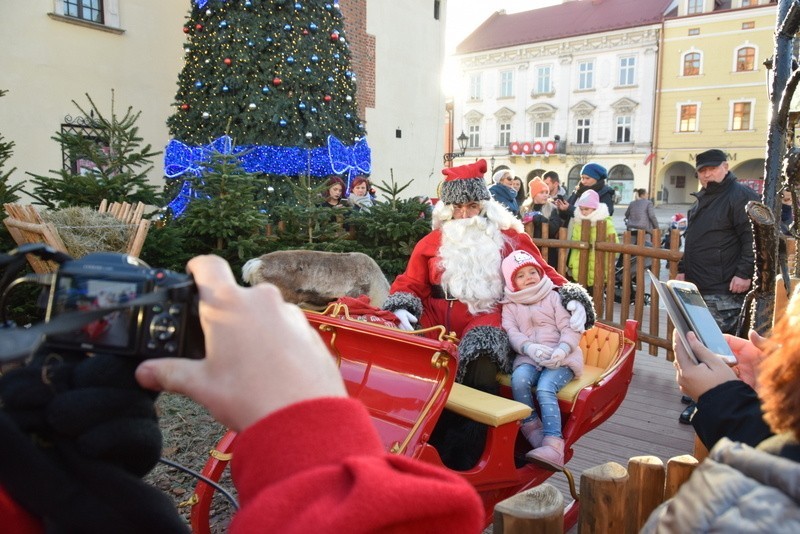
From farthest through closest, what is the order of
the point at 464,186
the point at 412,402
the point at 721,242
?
the point at 721,242 < the point at 464,186 < the point at 412,402

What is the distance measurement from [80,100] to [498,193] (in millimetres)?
7587

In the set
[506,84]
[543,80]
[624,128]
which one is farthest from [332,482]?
[506,84]

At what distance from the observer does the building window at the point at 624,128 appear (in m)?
38.2

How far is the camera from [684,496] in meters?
0.88

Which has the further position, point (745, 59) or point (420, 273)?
point (745, 59)

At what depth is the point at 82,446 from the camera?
2.30ft

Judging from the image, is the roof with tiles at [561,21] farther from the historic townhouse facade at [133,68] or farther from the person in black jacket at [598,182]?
the person in black jacket at [598,182]

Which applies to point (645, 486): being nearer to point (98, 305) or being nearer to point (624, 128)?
point (98, 305)

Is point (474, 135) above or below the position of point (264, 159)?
above

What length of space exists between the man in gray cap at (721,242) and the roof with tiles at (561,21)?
3729 centimetres

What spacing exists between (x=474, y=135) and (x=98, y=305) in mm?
45434

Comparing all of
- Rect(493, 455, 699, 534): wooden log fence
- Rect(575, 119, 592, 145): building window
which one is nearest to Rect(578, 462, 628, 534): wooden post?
Rect(493, 455, 699, 534): wooden log fence

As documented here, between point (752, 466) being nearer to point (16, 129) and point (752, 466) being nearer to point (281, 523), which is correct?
point (281, 523)

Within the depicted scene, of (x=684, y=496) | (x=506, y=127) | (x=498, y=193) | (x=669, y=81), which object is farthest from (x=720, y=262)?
(x=506, y=127)
